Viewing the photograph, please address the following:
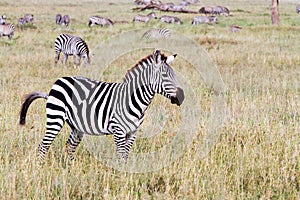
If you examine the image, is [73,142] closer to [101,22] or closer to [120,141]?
[120,141]

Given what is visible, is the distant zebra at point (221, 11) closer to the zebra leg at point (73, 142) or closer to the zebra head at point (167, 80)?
the zebra leg at point (73, 142)

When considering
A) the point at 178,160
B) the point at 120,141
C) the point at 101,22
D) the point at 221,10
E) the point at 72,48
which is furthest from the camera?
the point at 221,10

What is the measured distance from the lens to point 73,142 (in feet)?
16.8

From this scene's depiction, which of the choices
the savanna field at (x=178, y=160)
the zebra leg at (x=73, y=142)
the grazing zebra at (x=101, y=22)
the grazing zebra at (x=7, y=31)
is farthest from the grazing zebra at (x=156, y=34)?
the zebra leg at (x=73, y=142)

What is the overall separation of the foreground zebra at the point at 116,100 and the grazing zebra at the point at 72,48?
30.9ft

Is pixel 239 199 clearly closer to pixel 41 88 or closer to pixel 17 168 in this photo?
pixel 17 168

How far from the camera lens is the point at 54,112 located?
468 cm

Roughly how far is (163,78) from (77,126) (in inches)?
36.8

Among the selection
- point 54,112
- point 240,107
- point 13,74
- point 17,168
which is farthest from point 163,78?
point 13,74

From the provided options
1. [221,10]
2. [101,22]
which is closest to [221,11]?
[221,10]

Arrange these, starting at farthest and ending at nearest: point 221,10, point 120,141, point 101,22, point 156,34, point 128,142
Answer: point 221,10 → point 101,22 → point 156,34 → point 128,142 → point 120,141

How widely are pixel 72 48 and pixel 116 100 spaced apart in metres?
10.4

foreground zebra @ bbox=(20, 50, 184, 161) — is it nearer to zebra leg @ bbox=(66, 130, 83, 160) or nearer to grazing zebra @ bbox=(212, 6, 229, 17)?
zebra leg @ bbox=(66, 130, 83, 160)

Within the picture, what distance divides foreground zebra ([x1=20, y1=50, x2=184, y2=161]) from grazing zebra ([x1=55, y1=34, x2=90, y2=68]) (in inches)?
371
